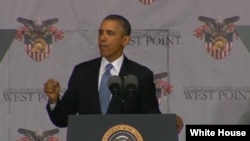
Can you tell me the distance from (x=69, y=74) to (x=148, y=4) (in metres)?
0.74

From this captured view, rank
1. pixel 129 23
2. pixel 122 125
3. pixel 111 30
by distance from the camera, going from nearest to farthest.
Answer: pixel 122 125 < pixel 111 30 < pixel 129 23

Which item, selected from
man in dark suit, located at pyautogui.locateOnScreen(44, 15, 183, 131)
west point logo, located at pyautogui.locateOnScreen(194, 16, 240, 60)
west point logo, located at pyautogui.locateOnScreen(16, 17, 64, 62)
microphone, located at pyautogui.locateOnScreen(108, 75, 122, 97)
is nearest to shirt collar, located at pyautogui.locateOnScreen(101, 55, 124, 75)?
man in dark suit, located at pyautogui.locateOnScreen(44, 15, 183, 131)

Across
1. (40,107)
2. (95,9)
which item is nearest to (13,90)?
(40,107)

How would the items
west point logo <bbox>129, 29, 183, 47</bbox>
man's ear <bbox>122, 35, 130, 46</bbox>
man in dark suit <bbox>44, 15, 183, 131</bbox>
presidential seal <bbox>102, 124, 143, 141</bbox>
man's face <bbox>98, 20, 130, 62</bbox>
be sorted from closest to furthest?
presidential seal <bbox>102, 124, 143, 141</bbox> → man in dark suit <bbox>44, 15, 183, 131</bbox> → man's face <bbox>98, 20, 130, 62</bbox> → man's ear <bbox>122, 35, 130, 46</bbox> → west point logo <bbox>129, 29, 183, 47</bbox>

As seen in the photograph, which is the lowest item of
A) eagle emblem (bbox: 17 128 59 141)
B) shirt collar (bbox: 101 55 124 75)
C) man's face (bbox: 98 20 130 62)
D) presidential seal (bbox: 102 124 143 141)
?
eagle emblem (bbox: 17 128 59 141)

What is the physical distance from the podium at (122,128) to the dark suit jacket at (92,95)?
67cm

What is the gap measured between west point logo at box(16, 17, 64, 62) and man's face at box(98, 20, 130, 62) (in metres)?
0.65

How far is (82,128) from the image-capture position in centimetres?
353

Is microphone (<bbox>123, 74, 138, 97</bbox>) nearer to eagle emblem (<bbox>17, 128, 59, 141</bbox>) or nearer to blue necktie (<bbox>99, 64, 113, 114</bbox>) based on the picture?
blue necktie (<bbox>99, 64, 113, 114</bbox>)

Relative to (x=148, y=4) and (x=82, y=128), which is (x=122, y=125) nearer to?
(x=82, y=128)

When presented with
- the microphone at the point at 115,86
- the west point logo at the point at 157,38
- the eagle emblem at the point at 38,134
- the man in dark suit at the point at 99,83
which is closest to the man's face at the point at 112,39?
the man in dark suit at the point at 99,83

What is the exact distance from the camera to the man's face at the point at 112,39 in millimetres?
4730

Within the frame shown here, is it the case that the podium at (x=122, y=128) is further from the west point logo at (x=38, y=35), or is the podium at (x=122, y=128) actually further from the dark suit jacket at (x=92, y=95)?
the west point logo at (x=38, y=35)

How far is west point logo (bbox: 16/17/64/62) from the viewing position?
5477mm
